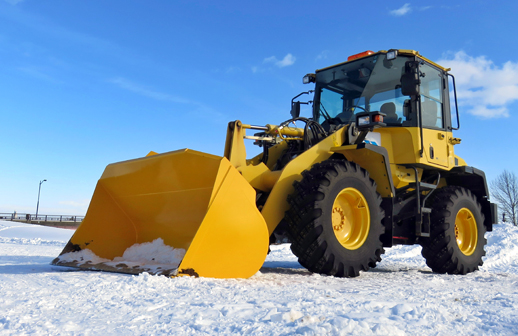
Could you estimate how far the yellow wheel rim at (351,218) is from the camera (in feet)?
15.9

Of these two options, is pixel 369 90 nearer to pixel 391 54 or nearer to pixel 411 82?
pixel 391 54

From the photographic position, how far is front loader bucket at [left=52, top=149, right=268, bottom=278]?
12.6 feet

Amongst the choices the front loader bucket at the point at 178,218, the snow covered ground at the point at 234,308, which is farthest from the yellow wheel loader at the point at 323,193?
the snow covered ground at the point at 234,308

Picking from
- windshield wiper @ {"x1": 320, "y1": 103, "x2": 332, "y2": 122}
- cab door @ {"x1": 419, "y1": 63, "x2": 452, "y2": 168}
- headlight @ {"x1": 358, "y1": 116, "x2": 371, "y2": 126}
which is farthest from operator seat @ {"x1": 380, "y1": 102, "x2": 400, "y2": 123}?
headlight @ {"x1": 358, "y1": 116, "x2": 371, "y2": 126}

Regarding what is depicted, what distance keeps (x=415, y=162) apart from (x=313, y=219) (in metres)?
2.31

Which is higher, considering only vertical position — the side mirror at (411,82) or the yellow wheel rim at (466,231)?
the side mirror at (411,82)

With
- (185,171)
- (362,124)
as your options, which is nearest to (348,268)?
(362,124)

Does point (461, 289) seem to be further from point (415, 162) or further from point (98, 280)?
point (98, 280)

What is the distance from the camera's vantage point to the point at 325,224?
4.39 m

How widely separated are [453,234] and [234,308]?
4724 millimetres

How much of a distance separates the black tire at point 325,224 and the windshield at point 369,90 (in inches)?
61.4

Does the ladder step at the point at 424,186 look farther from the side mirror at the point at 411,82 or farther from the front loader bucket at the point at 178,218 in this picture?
the front loader bucket at the point at 178,218

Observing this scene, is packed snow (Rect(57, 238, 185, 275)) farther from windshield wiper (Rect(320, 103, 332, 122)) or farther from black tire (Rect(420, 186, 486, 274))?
black tire (Rect(420, 186, 486, 274))

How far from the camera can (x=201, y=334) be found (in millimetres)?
2100
